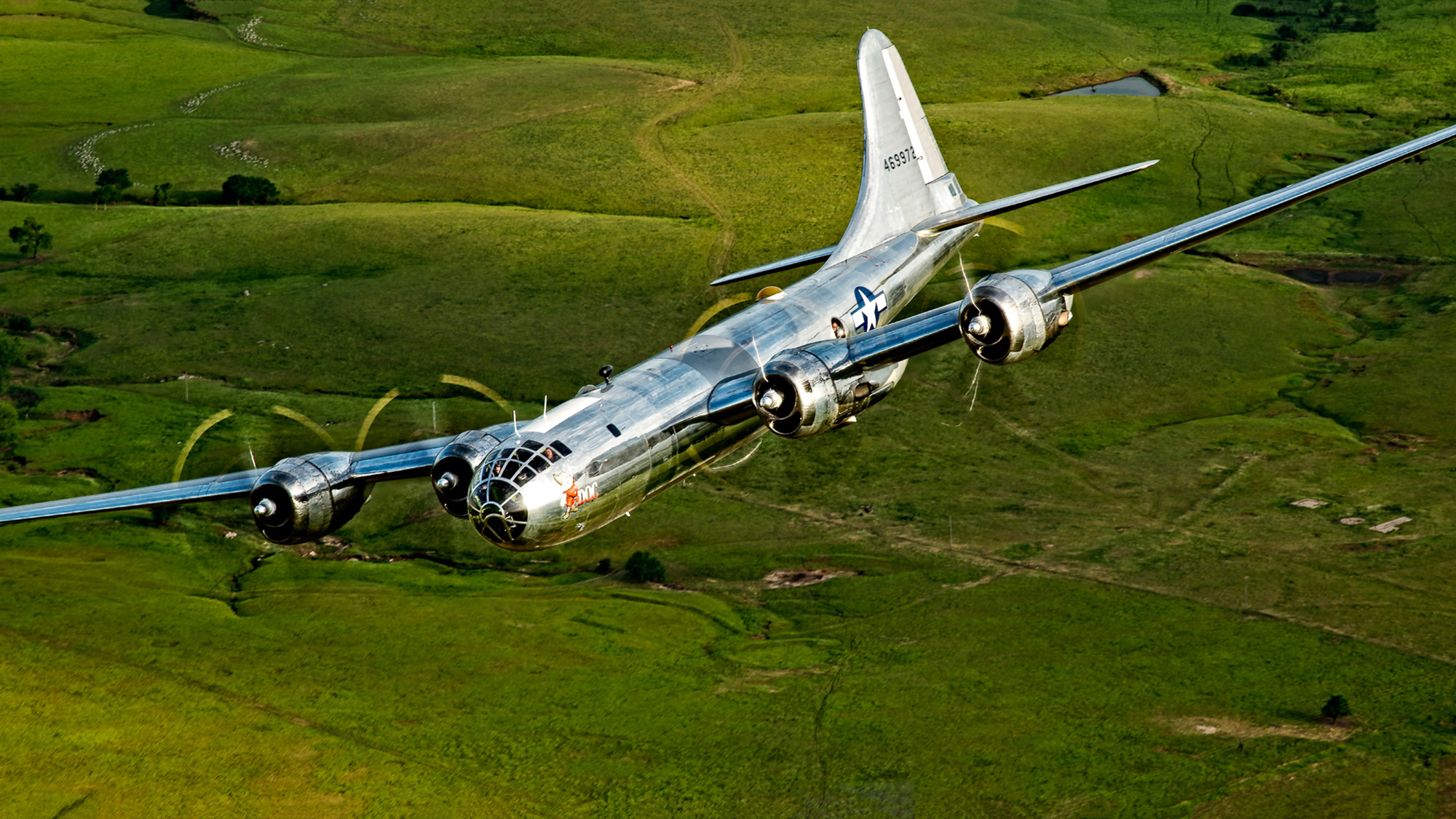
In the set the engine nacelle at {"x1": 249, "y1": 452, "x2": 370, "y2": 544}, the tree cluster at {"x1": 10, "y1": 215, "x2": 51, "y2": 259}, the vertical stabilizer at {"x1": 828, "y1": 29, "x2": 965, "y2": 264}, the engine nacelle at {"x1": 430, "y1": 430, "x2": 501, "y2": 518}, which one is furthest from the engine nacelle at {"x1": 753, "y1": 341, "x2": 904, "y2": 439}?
the tree cluster at {"x1": 10, "y1": 215, "x2": 51, "y2": 259}

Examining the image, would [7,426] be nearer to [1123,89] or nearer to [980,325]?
[980,325]

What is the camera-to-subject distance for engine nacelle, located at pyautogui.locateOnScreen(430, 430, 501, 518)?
1531 inches

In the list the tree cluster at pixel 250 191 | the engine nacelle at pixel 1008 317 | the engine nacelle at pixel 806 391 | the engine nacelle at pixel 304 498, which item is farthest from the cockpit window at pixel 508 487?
the tree cluster at pixel 250 191

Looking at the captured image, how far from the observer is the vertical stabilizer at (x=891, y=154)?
55.0 metres

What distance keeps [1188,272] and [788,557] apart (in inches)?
1697

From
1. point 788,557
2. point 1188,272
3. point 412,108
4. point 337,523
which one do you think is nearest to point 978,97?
point 1188,272

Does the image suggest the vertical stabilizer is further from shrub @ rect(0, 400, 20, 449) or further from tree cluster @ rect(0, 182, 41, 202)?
tree cluster @ rect(0, 182, 41, 202)

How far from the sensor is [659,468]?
40.8 m

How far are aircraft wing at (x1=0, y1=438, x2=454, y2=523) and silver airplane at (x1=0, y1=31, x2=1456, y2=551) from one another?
0.17 ft

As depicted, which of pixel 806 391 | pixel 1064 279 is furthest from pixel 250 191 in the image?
pixel 1064 279

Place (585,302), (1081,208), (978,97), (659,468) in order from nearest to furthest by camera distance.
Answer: (659,468) → (585,302) → (1081,208) → (978,97)

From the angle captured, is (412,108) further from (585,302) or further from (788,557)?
(788,557)

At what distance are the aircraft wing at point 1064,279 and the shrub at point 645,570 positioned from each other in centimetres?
2064

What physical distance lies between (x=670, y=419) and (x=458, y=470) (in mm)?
6625
